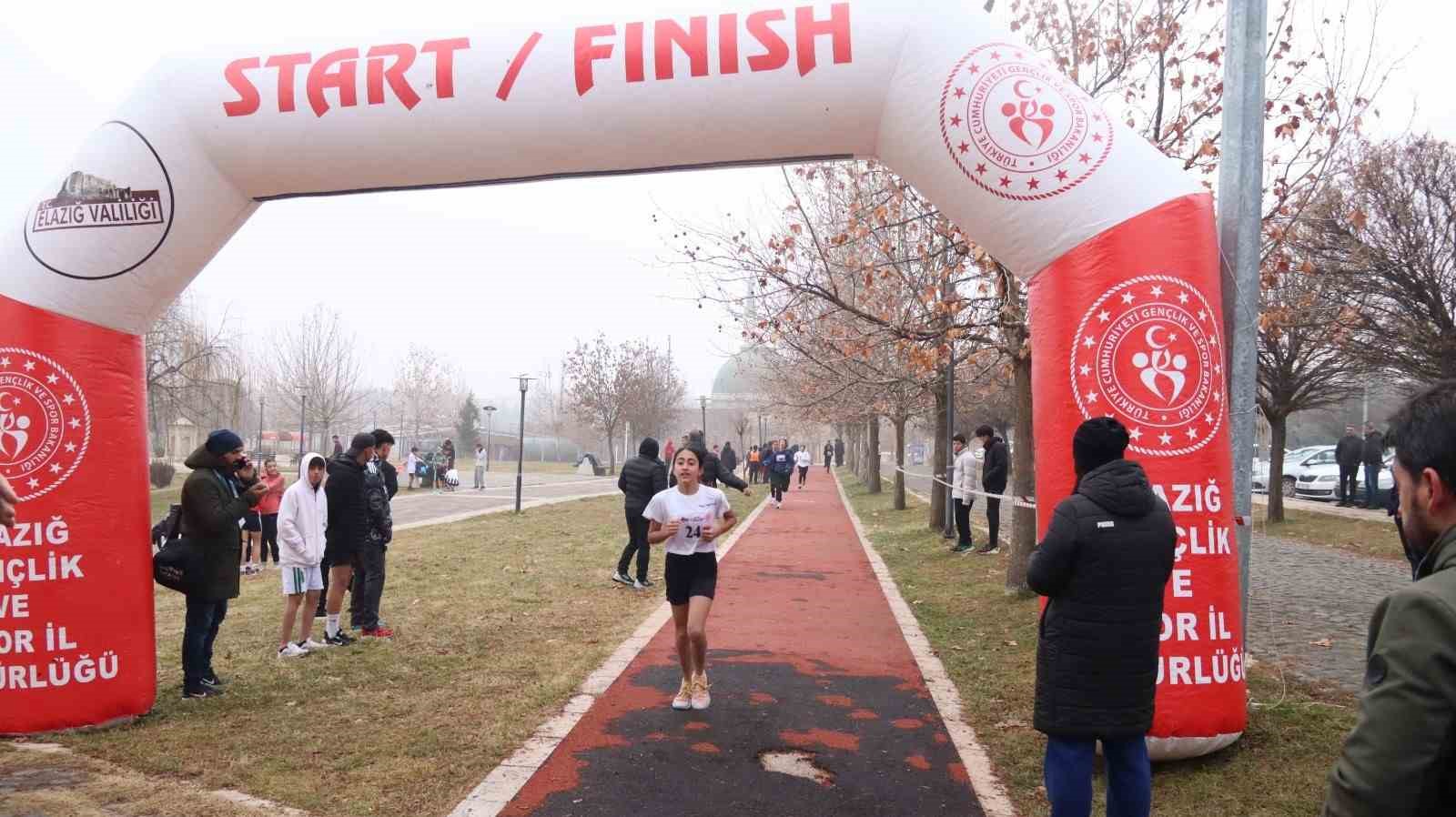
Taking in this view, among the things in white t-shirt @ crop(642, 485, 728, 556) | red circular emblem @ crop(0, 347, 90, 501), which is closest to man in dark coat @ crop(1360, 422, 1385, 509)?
white t-shirt @ crop(642, 485, 728, 556)

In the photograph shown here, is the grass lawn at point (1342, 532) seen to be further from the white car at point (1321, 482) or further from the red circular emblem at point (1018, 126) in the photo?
the red circular emblem at point (1018, 126)

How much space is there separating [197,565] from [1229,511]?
21.3ft

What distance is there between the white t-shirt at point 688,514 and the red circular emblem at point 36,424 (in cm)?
364

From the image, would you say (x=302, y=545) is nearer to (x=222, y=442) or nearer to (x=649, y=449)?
(x=222, y=442)

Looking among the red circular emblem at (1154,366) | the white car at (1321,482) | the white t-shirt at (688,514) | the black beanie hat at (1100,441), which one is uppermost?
the red circular emblem at (1154,366)

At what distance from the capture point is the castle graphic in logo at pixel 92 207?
240 inches

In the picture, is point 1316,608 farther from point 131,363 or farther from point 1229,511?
point 131,363

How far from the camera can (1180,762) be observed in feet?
17.2

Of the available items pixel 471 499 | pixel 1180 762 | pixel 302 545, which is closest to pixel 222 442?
pixel 302 545

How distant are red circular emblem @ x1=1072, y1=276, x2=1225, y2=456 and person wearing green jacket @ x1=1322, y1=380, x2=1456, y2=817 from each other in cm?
349

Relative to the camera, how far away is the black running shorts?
6.54 m

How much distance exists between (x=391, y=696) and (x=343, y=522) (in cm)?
223

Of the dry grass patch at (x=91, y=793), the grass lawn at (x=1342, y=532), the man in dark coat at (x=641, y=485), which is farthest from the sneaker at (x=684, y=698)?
the grass lawn at (x=1342, y=532)

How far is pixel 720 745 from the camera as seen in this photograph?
577 centimetres
